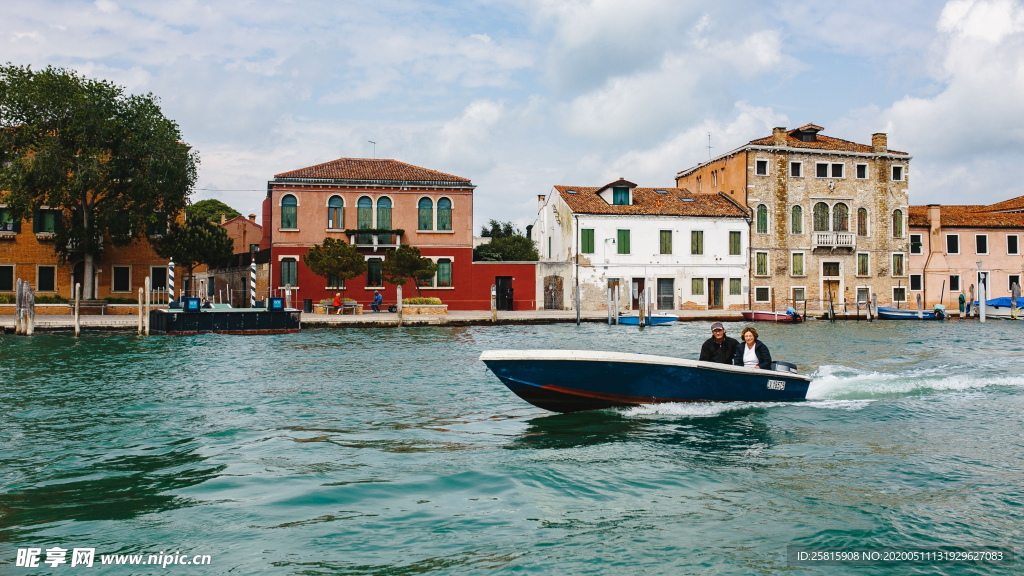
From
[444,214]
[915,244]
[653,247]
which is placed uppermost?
[444,214]

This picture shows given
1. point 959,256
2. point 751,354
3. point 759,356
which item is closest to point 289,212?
point 751,354

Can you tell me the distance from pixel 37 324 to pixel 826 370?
24.1 meters

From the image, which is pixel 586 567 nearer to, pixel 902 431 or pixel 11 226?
pixel 902 431

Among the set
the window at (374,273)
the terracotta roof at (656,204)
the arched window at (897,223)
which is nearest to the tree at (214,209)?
the window at (374,273)

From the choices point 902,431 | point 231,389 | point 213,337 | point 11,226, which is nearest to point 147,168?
point 11,226

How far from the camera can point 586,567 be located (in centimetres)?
483

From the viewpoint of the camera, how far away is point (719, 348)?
1025cm

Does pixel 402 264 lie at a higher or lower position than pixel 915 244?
lower

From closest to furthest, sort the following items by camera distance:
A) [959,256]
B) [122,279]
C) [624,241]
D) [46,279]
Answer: [46,279] < [122,279] < [624,241] < [959,256]

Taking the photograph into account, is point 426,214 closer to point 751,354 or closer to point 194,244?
point 194,244

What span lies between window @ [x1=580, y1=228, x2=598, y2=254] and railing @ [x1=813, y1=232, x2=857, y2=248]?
495 inches

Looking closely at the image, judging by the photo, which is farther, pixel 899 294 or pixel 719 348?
pixel 899 294

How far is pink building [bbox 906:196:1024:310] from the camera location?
4103cm

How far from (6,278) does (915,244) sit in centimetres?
4586
